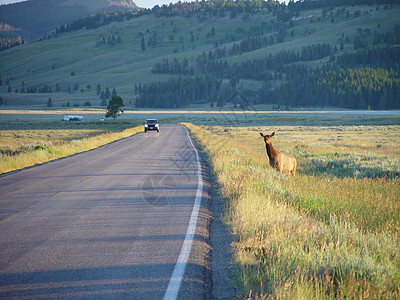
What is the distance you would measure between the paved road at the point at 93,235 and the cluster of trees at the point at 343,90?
165 metres

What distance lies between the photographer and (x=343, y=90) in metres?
165

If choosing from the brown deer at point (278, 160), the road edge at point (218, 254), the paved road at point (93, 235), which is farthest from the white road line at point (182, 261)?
the brown deer at point (278, 160)

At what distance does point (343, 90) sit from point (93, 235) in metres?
176

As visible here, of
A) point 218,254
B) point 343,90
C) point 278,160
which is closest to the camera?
point 218,254

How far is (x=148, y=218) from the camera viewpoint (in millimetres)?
7996

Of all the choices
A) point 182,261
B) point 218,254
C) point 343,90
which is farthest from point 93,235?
point 343,90

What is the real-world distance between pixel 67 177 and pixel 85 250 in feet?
28.6

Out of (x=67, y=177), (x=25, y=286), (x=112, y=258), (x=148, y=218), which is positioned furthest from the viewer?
(x=67, y=177)

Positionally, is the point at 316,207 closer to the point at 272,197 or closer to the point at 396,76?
the point at 272,197

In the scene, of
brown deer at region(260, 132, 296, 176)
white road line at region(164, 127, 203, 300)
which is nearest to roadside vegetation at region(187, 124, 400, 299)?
white road line at region(164, 127, 203, 300)

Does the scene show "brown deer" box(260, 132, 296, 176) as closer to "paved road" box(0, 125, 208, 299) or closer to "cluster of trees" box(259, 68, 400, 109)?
"paved road" box(0, 125, 208, 299)

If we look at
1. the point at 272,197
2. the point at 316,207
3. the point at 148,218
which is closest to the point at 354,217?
the point at 316,207

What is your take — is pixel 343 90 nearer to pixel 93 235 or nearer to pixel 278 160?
pixel 278 160

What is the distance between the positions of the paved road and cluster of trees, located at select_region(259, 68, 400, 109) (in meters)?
165
